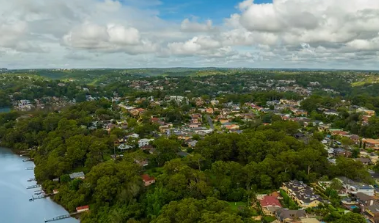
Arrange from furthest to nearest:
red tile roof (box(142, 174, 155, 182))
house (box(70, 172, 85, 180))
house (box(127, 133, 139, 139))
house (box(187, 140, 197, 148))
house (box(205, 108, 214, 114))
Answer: house (box(205, 108, 214, 114)), house (box(127, 133, 139, 139)), house (box(187, 140, 197, 148)), house (box(70, 172, 85, 180)), red tile roof (box(142, 174, 155, 182))

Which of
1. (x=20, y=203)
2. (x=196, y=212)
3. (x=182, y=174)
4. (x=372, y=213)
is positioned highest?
(x=182, y=174)

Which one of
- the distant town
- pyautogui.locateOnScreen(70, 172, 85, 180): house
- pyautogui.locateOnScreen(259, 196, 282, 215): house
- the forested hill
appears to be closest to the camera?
the forested hill

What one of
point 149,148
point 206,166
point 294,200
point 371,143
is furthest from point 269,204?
point 371,143

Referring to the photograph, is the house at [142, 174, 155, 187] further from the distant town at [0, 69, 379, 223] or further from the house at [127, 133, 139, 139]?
the house at [127, 133, 139, 139]

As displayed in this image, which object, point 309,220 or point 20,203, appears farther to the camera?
point 20,203

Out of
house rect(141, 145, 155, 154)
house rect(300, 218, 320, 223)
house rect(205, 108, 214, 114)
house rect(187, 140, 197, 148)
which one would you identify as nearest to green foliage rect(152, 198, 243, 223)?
house rect(300, 218, 320, 223)

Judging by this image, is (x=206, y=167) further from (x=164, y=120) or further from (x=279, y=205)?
(x=164, y=120)

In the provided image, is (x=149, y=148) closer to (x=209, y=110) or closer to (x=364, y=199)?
(x=364, y=199)

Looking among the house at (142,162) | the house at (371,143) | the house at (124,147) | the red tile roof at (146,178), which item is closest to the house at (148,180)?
the red tile roof at (146,178)
